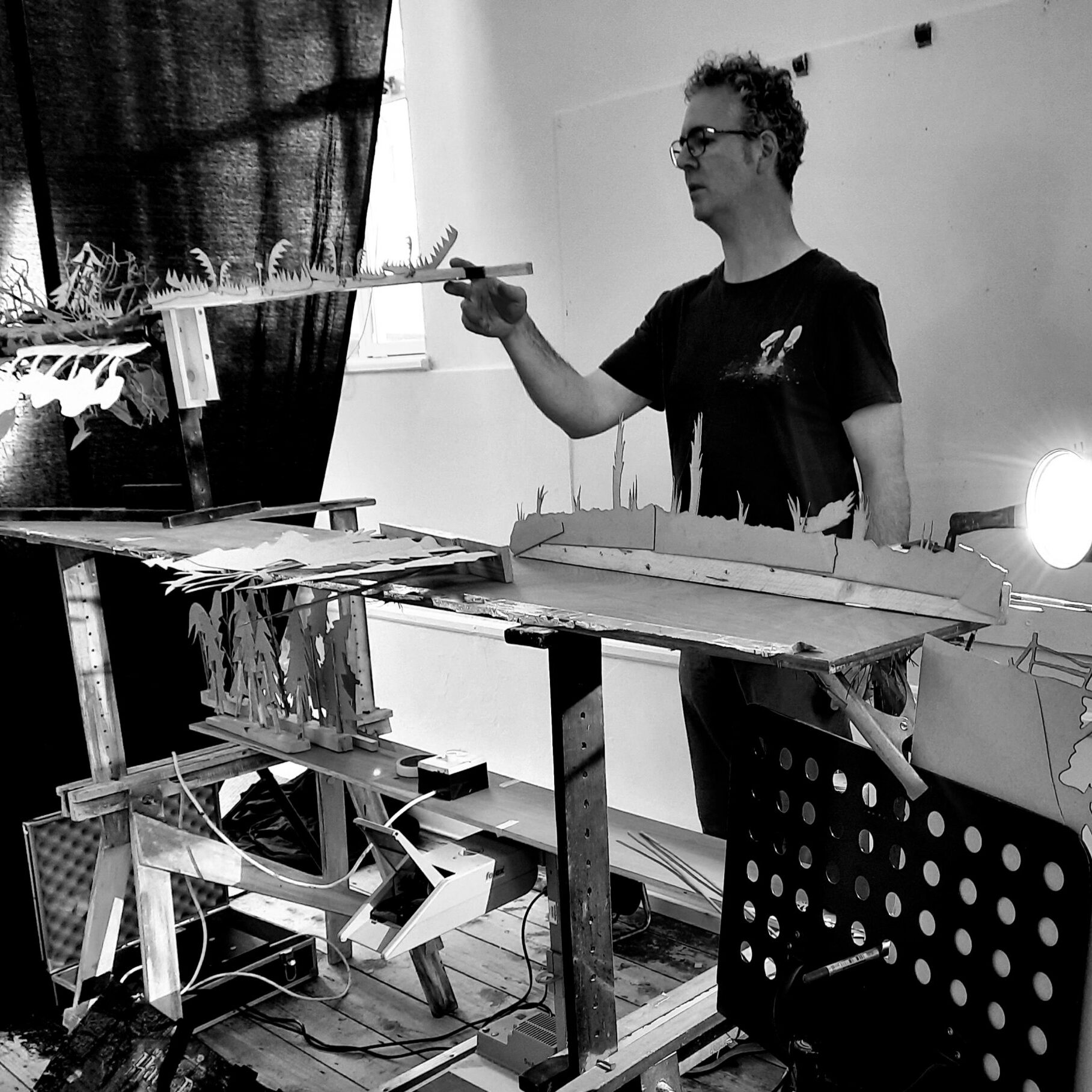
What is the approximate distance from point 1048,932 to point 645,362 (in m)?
1.45

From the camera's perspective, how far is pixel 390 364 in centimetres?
365

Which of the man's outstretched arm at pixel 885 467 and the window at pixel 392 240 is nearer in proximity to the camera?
the man's outstretched arm at pixel 885 467

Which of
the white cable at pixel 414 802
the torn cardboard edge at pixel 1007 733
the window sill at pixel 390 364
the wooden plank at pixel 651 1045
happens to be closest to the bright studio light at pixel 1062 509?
the torn cardboard edge at pixel 1007 733

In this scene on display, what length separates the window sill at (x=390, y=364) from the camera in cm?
353

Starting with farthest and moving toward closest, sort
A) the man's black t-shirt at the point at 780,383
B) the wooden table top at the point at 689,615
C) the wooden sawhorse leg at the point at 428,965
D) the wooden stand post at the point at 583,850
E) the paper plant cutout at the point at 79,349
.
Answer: the wooden sawhorse leg at the point at 428,965 < the paper plant cutout at the point at 79,349 < the man's black t-shirt at the point at 780,383 < the wooden stand post at the point at 583,850 < the wooden table top at the point at 689,615

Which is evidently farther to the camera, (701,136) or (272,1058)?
(272,1058)

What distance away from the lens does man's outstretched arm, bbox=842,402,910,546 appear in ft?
5.73

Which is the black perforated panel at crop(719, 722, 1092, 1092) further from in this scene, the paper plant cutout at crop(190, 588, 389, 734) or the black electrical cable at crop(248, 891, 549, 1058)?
the black electrical cable at crop(248, 891, 549, 1058)

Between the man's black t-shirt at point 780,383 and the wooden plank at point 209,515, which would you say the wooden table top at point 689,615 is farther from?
the wooden plank at point 209,515

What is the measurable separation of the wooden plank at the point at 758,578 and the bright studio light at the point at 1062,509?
0.07m

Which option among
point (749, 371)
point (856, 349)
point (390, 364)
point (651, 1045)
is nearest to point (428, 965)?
point (651, 1045)

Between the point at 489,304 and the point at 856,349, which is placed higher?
the point at 489,304

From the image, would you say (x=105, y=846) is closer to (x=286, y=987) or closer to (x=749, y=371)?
(x=286, y=987)

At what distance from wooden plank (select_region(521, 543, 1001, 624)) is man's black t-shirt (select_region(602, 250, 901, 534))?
1.40 feet
